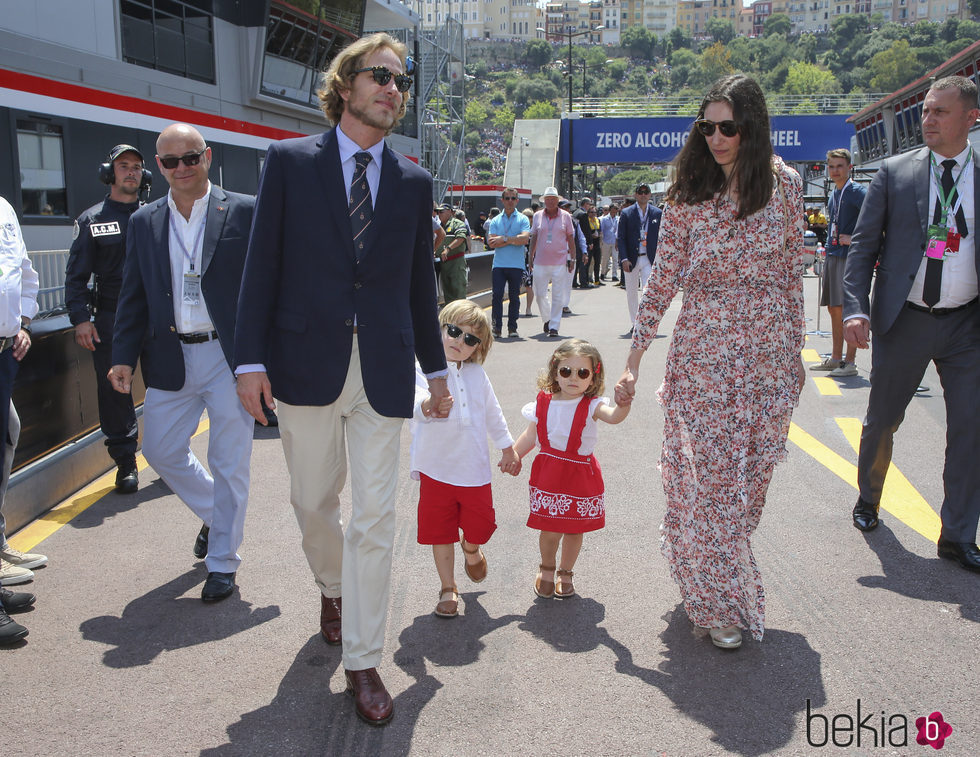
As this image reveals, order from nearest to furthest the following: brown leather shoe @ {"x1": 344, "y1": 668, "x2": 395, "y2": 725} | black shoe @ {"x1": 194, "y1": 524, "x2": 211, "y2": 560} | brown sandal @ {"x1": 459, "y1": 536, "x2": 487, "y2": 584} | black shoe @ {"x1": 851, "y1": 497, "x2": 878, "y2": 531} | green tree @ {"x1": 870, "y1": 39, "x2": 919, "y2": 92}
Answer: brown leather shoe @ {"x1": 344, "y1": 668, "x2": 395, "y2": 725}
brown sandal @ {"x1": 459, "y1": 536, "x2": 487, "y2": 584}
black shoe @ {"x1": 194, "y1": 524, "x2": 211, "y2": 560}
black shoe @ {"x1": 851, "y1": 497, "x2": 878, "y2": 531}
green tree @ {"x1": 870, "y1": 39, "x2": 919, "y2": 92}

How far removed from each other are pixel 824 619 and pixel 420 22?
3722 centimetres

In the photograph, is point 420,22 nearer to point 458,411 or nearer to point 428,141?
point 428,141

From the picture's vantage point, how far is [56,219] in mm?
14789

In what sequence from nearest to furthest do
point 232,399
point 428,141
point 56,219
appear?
point 232,399, point 56,219, point 428,141

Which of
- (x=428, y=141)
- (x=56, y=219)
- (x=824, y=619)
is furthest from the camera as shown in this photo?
(x=428, y=141)

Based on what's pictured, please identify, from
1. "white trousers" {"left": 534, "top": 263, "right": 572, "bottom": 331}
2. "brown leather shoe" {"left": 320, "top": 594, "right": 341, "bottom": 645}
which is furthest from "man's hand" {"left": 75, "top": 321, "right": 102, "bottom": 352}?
"white trousers" {"left": 534, "top": 263, "right": 572, "bottom": 331}

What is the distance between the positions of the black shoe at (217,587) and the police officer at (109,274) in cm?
205

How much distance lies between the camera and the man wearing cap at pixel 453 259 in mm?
13305

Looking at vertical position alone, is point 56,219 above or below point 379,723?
above

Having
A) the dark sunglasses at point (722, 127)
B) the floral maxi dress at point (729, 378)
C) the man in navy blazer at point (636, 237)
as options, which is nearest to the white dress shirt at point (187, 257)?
the floral maxi dress at point (729, 378)

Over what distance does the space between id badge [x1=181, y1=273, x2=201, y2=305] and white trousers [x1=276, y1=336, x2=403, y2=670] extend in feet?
4.66

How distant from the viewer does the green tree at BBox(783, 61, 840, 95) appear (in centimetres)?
18025

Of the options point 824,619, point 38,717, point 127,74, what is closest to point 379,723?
point 38,717

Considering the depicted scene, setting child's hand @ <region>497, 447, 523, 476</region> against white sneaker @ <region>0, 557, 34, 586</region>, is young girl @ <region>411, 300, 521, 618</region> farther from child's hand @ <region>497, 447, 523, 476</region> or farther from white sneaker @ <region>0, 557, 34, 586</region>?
white sneaker @ <region>0, 557, 34, 586</region>
